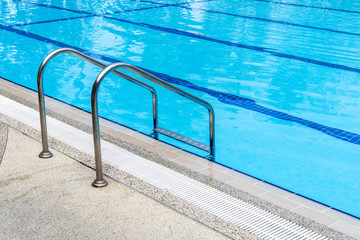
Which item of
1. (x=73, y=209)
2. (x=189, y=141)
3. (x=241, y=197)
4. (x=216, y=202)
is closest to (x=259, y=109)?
(x=189, y=141)

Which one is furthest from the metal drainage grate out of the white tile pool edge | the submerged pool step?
the submerged pool step

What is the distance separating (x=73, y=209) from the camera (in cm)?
272

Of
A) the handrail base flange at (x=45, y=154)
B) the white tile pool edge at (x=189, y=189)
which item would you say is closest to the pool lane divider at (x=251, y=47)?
the white tile pool edge at (x=189, y=189)

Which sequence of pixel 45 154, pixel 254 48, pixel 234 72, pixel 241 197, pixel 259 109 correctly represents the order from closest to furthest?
pixel 241 197 < pixel 45 154 < pixel 259 109 < pixel 234 72 < pixel 254 48

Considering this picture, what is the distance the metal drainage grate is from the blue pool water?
1.41 meters

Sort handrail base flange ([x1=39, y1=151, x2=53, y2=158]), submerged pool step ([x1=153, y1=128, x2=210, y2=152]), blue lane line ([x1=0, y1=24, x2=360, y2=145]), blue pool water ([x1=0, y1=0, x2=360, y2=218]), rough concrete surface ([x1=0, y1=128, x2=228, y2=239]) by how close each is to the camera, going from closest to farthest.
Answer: rough concrete surface ([x1=0, y1=128, x2=228, y2=239])
handrail base flange ([x1=39, y1=151, x2=53, y2=158])
submerged pool step ([x1=153, y1=128, x2=210, y2=152])
blue pool water ([x1=0, y1=0, x2=360, y2=218])
blue lane line ([x1=0, y1=24, x2=360, y2=145])

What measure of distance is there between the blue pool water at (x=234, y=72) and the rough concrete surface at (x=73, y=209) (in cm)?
183

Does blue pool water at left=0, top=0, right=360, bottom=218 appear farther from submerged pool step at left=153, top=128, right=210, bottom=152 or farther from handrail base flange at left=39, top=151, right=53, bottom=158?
handrail base flange at left=39, top=151, right=53, bottom=158

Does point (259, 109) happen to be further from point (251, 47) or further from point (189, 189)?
point (189, 189)

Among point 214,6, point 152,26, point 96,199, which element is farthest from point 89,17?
point 96,199

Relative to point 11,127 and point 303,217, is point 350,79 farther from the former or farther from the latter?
point 11,127

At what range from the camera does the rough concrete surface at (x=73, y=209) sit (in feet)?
8.22

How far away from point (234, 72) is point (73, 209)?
4.78 m

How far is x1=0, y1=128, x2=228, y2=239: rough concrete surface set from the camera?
2.51m
